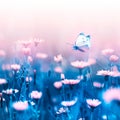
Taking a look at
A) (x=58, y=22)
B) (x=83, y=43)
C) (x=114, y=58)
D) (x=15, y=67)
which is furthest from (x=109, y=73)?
(x=15, y=67)

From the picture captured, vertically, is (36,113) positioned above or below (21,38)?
below

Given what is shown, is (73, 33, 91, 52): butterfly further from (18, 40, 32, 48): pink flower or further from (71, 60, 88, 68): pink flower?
(18, 40, 32, 48): pink flower

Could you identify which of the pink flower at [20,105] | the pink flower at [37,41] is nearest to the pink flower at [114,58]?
the pink flower at [37,41]

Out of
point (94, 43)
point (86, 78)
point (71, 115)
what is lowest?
point (71, 115)

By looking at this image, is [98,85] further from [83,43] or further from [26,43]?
[26,43]

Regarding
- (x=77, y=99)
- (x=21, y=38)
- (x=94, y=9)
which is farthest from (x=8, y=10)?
(x=77, y=99)

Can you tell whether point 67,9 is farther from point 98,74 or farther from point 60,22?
point 98,74
